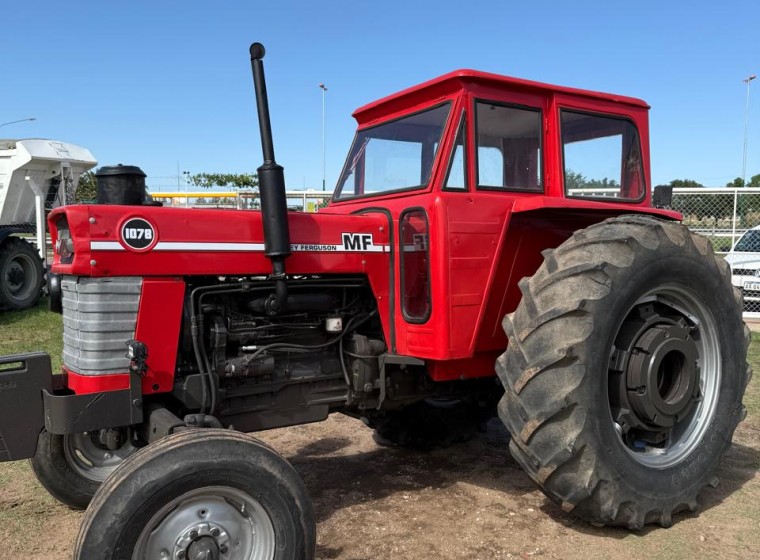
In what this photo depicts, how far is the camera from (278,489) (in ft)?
8.84

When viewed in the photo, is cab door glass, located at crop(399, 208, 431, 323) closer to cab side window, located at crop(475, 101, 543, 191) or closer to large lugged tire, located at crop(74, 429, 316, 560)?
cab side window, located at crop(475, 101, 543, 191)

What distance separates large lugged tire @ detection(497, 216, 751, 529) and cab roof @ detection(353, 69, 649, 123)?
938 mm

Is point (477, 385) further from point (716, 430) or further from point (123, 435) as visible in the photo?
point (123, 435)

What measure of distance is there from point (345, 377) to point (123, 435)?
126cm

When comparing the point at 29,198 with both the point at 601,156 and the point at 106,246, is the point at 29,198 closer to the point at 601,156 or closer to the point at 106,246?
the point at 106,246

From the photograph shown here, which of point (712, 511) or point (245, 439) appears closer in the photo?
point (245, 439)

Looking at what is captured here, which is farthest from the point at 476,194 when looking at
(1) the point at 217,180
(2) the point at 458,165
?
(1) the point at 217,180

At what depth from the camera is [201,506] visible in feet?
8.73

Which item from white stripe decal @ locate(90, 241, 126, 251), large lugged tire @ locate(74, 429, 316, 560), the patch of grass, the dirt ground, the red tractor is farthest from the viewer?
the patch of grass

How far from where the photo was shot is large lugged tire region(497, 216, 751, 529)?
3.17 meters

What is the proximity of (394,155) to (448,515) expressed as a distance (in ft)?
7.27

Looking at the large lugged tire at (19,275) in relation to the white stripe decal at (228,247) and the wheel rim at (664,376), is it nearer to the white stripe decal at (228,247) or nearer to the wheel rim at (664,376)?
the white stripe decal at (228,247)

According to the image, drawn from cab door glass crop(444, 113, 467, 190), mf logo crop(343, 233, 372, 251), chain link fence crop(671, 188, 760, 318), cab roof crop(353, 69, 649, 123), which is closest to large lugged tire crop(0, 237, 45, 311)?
cab roof crop(353, 69, 649, 123)

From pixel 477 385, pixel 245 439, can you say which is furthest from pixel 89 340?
pixel 477 385
